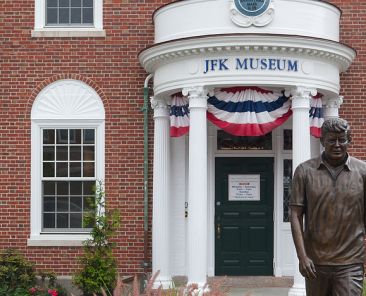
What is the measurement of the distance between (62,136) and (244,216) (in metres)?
3.91

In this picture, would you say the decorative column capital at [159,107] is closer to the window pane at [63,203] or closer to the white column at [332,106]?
the window pane at [63,203]

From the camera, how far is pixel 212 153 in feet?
48.2

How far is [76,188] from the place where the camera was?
14500 millimetres

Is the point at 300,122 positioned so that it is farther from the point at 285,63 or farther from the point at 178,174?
the point at 178,174

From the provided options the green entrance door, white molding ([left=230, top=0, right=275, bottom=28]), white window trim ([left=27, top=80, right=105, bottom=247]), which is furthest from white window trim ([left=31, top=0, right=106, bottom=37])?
the green entrance door

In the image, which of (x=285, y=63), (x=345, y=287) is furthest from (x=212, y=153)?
(x=345, y=287)

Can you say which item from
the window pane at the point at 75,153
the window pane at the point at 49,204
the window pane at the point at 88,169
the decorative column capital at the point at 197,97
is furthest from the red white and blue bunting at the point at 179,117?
the window pane at the point at 49,204

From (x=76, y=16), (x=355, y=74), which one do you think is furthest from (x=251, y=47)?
(x=76, y=16)

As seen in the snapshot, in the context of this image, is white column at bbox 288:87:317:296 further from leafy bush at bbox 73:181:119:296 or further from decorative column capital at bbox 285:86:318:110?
leafy bush at bbox 73:181:119:296

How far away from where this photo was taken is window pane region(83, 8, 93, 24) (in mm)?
14680

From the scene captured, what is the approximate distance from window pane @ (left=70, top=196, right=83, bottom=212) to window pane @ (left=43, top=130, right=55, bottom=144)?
1191mm

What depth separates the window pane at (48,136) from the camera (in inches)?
571

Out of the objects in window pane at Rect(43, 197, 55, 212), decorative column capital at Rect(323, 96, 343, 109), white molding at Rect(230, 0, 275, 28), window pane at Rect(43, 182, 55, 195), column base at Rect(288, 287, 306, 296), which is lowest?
column base at Rect(288, 287, 306, 296)

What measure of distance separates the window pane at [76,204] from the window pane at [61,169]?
50 centimetres
